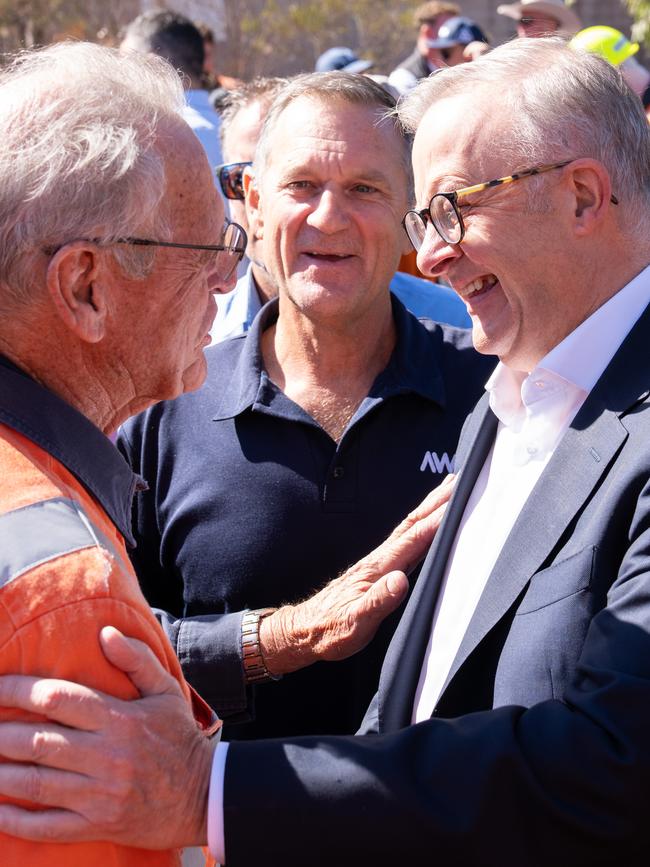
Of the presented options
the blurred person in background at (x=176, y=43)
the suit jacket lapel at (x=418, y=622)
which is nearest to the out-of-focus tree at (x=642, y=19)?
the blurred person in background at (x=176, y=43)

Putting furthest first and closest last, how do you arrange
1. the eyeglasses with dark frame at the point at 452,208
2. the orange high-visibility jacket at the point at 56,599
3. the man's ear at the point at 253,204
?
the man's ear at the point at 253,204 < the eyeglasses with dark frame at the point at 452,208 < the orange high-visibility jacket at the point at 56,599

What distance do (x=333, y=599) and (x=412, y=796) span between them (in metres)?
0.90

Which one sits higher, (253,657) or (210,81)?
(253,657)

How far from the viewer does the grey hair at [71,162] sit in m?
1.83

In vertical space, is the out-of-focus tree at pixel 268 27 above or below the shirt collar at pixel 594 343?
below

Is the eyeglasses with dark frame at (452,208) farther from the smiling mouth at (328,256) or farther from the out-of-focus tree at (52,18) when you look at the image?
the out-of-focus tree at (52,18)

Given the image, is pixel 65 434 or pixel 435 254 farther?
pixel 435 254

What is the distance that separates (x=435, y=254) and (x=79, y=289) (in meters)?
1.13

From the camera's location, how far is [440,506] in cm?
285

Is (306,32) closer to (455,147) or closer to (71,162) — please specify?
(455,147)

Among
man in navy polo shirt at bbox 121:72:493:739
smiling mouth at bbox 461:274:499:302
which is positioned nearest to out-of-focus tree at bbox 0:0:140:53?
man in navy polo shirt at bbox 121:72:493:739

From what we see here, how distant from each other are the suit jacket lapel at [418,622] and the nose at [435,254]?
46cm

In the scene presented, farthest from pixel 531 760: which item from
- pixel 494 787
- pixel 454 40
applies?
pixel 454 40

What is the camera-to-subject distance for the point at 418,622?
254 cm
